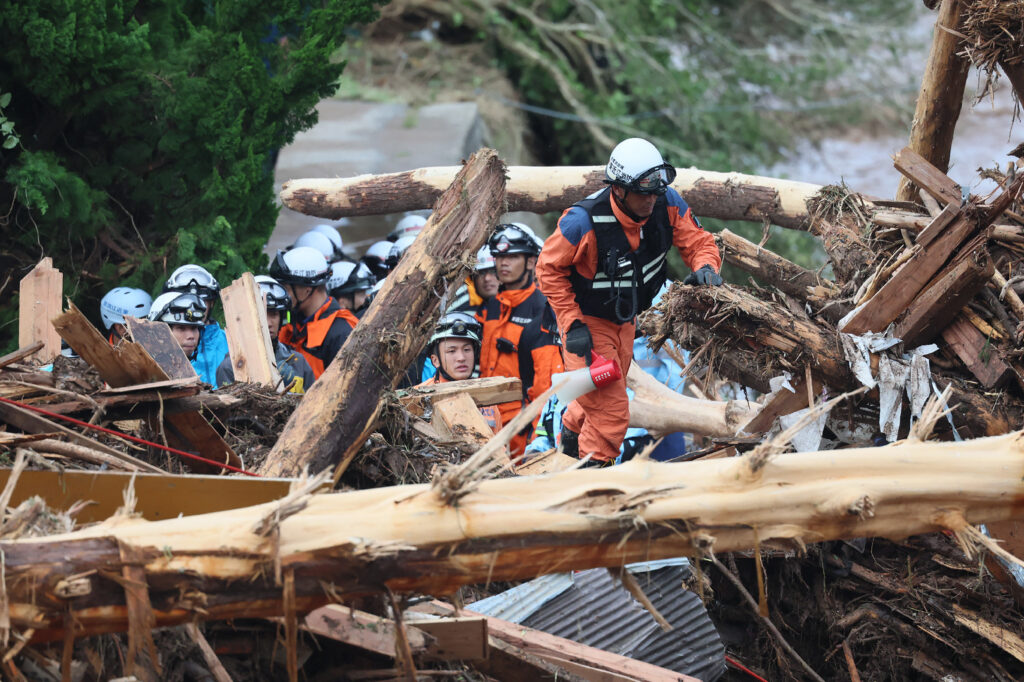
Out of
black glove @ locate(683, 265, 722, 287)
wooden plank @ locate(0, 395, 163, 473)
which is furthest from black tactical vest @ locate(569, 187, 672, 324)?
wooden plank @ locate(0, 395, 163, 473)

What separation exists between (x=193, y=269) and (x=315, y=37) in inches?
87.5

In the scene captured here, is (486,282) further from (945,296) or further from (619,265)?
(945,296)

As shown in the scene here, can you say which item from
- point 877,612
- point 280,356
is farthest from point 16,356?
point 877,612

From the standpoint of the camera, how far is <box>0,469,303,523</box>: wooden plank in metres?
3.57

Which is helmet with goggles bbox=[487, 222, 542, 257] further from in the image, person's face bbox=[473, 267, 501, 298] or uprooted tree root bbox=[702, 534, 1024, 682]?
uprooted tree root bbox=[702, 534, 1024, 682]

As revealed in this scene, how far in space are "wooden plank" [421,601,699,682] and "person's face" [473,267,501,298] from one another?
12.5 feet

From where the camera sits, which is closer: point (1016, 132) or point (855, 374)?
point (855, 374)

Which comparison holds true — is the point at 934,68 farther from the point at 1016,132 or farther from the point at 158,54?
the point at 1016,132

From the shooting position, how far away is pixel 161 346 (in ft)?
16.5

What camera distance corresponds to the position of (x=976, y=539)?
2.97m

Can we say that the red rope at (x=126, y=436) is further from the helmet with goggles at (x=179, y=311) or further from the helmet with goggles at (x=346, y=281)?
the helmet with goggles at (x=346, y=281)

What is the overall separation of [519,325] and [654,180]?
1.99 meters

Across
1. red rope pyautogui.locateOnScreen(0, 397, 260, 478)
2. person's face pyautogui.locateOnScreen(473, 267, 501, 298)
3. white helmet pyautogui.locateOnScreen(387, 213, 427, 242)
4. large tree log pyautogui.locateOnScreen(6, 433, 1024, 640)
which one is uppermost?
large tree log pyautogui.locateOnScreen(6, 433, 1024, 640)

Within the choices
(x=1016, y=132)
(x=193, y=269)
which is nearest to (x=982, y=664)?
(x=193, y=269)
